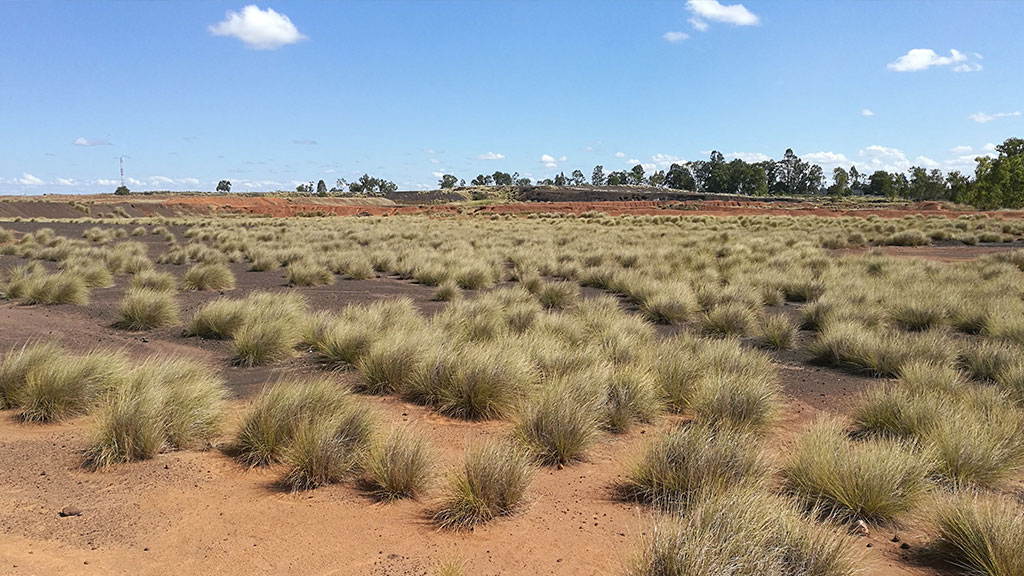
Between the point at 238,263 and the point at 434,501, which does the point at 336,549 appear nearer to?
the point at 434,501

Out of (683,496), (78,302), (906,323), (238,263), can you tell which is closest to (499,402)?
(683,496)

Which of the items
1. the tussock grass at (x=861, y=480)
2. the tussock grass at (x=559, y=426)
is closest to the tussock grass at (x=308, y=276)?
the tussock grass at (x=559, y=426)

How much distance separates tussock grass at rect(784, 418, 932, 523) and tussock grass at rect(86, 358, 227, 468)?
5101 millimetres

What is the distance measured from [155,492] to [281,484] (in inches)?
35.1

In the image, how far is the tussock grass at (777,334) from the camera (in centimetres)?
1025

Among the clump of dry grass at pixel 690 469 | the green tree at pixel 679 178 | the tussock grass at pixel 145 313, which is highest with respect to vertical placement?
the green tree at pixel 679 178

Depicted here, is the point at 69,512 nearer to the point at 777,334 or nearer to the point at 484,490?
the point at 484,490

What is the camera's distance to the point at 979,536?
12.0 feet

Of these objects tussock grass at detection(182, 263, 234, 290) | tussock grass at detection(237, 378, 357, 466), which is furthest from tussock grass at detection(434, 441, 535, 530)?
tussock grass at detection(182, 263, 234, 290)

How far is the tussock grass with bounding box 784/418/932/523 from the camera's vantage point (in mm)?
4309

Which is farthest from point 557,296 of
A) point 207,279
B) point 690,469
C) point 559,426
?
point 690,469

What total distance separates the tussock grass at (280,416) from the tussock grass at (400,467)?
698 millimetres

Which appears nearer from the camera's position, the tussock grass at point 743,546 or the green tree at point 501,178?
the tussock grass at point 743,546

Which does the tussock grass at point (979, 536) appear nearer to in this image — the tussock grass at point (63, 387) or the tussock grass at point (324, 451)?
the tussock grass at point (324, 451)
